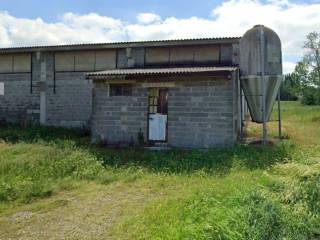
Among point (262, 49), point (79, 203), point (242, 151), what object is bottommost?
point (79, 203)

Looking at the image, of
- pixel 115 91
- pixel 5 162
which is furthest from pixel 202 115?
pixel 5 162

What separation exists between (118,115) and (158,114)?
1.35 meters

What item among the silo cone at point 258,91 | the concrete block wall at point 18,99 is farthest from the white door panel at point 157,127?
the concrete block wall at point 18,99

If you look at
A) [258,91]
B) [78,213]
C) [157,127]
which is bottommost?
[78,213]

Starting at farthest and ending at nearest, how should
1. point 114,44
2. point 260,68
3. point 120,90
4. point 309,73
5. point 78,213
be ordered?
point 309,73, point 114,44, point 120,90, point 260,68, point 78,213

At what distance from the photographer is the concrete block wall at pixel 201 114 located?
436 inches

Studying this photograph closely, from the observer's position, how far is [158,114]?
470 inches

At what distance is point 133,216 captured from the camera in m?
5.74

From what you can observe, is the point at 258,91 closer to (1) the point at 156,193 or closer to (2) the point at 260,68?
(2) the point at 260,68

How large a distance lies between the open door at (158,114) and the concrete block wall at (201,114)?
0.26 meters

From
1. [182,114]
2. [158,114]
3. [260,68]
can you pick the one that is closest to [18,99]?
[158,114]

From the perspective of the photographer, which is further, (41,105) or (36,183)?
(41,105)

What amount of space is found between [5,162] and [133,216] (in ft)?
16.3

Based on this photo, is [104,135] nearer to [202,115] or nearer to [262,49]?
[202,115]
